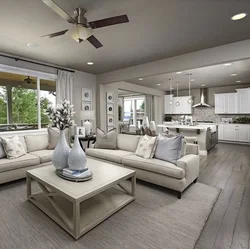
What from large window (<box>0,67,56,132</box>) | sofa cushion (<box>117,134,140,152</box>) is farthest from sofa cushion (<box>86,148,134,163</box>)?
large window (<box>0,67,56,132</box>)

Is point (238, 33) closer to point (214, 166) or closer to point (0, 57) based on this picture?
point (214, 166)

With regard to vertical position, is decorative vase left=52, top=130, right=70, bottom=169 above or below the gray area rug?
above

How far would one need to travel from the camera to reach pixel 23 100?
4.36m

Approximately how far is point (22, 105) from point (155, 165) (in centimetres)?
368

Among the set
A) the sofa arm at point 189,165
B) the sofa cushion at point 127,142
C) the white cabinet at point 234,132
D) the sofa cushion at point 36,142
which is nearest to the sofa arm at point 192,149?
the sofa arm at point 189,165

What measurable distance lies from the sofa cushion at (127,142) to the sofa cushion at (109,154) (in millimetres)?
133

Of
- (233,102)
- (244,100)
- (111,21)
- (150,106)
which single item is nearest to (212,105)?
(233,102)

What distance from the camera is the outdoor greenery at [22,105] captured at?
4023 millimetres

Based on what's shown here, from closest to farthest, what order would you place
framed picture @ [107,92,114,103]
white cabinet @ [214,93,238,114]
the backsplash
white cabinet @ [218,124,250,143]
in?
framed picture @ [107,92,114,103], white cabinet @ [218,124,250,143], white cabinet @ [214,93,238,114], the backsplash

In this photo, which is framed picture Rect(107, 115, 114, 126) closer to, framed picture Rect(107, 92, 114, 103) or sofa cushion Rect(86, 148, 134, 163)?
framed picture Rect(107, 92, 114, 103)

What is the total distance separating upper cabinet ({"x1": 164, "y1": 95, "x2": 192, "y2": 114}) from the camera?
858 centimetres


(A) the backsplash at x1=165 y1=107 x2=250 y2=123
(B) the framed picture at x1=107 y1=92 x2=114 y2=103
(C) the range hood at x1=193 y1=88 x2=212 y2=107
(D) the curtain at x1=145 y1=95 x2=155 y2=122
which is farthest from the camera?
(D) the curtain at x1=145 y1=95 x2=155 y2=122

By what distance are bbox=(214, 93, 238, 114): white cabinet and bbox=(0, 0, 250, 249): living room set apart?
2527mm

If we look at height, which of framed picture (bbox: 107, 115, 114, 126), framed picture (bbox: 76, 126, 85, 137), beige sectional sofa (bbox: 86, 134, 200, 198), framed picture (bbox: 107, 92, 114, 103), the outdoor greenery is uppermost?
framed picture (bbox: 107, 92, 114, 103)
